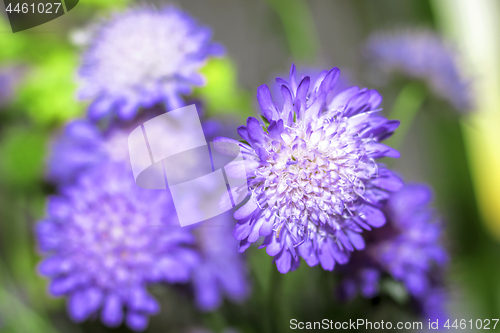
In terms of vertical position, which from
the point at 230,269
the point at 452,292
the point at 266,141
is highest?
the point at 266,141

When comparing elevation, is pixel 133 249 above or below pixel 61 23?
below

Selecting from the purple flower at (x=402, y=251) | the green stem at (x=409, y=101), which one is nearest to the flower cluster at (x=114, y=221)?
the purple flower at (x=402, y=251)

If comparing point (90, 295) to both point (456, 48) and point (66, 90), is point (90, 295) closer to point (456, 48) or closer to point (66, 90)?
point (66, 90)

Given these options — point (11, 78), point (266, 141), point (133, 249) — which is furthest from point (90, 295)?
point (11, 78)

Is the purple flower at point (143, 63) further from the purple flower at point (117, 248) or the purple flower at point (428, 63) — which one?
the purple flower at point (428, 63)

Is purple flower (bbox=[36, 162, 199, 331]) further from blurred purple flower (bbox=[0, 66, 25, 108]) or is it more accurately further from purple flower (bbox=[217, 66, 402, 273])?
blurred purple flower (bbox=[0, 66, 25, 108])

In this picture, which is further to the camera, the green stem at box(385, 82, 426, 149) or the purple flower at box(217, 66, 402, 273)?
the green stem at box(385, 82, 426, 149)

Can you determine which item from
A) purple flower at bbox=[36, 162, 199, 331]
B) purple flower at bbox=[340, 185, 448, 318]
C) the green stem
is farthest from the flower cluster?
the green stem
